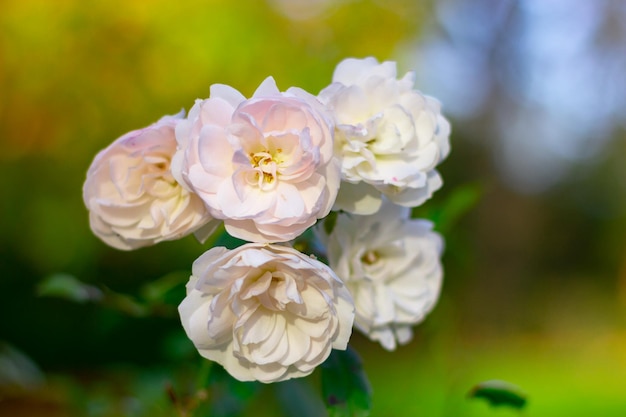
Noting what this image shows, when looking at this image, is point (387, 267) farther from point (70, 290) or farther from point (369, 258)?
point (70, 290)

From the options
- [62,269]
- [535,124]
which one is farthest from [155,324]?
[535,124]

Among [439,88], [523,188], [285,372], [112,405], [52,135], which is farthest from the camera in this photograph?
[523,188]

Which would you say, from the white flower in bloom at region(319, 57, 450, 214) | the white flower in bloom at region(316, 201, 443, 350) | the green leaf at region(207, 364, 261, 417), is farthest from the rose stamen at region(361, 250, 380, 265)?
the green leaf at region(207, 364, 261, 417)

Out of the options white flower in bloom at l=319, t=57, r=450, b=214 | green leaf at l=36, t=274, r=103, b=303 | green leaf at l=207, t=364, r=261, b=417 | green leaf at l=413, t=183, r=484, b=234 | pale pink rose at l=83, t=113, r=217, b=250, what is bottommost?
green leaf at l=207, t=364, r=261, b=417

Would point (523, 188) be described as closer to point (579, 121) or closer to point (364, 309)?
point (579, 121)

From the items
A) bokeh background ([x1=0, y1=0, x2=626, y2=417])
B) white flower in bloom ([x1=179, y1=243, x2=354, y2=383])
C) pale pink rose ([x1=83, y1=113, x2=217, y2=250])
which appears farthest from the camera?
bokeh background ([x1=0, y1=0, x2=626, y2=417])

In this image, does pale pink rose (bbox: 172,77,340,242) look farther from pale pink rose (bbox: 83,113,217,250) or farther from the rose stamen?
the rose stamen
